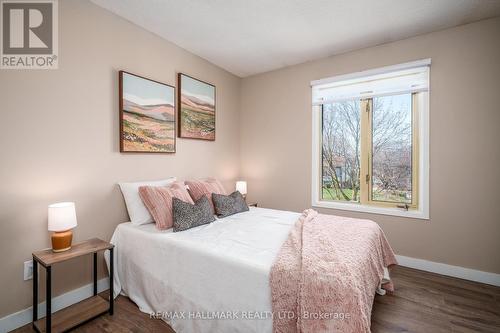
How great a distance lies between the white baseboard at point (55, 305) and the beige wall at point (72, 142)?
0.15 ft

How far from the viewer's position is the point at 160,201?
2271 millimetres

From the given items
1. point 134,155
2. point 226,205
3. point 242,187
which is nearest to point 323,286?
point 226,205

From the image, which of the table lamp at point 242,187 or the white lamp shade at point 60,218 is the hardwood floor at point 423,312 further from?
the table lamp at point 242,187

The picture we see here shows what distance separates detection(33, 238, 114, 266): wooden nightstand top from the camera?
5.47 feet

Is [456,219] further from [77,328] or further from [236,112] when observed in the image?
[77,328]

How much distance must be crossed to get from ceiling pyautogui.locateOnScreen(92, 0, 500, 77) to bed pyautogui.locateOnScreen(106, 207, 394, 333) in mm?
2087

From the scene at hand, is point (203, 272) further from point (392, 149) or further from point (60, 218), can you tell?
point (392, 149)

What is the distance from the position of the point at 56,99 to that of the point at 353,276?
8.50 ft

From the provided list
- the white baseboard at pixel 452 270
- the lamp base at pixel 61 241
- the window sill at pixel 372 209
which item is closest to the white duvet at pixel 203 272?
the lamp base at pixel 61 241

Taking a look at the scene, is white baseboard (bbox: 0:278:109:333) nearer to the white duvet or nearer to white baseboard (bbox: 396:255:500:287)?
Result: the white duvet

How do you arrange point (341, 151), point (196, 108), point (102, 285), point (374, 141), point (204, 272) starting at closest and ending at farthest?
point (204, 272) → point (102, 285) → point (374, 141) → point (196, 108) → point (341, 151)

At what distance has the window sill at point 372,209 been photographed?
2.80 m

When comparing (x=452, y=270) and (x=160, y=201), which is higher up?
(x=160, y=201)

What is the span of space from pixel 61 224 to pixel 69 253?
0.23 m
